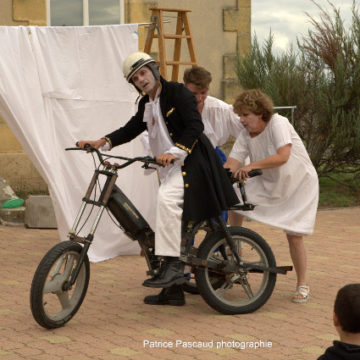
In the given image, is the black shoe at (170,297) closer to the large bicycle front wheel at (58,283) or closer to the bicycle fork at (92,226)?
the large bicycle front wheel at (58,283)

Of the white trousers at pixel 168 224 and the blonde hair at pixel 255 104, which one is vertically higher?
the blonde hair at pixel 255 104

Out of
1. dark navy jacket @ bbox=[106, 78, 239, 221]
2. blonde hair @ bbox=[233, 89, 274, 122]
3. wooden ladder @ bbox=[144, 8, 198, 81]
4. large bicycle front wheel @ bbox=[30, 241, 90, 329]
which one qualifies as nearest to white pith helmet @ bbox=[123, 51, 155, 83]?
dark navy jacket @ bbox=[106, 78, 239, 221]

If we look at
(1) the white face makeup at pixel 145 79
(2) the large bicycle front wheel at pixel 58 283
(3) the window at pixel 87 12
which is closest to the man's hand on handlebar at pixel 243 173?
(1) the white face makeup at pixel 145 79

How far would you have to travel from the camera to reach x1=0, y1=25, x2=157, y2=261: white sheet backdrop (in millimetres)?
8414

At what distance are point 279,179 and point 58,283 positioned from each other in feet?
6.21

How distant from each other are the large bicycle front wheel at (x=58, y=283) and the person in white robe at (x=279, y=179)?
1405mm

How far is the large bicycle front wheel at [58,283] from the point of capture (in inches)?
219

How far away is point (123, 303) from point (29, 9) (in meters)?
8.63

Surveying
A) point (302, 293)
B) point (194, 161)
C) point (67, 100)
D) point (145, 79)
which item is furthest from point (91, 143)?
point (67, 100)

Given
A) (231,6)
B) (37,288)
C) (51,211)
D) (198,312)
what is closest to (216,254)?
(198,312)

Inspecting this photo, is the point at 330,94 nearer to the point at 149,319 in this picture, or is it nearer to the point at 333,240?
the point at 333,240

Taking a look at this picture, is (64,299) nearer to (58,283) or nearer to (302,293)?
(58,283)

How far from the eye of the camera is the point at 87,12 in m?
14.8

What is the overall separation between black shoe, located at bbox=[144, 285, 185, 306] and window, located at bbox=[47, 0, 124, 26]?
29.0 ft
